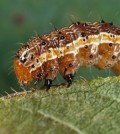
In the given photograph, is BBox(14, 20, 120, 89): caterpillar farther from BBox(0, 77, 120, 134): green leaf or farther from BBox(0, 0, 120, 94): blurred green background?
BBox(0, 0, 120, 94): blurred green background

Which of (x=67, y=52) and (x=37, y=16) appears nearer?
(x=67, y=52)

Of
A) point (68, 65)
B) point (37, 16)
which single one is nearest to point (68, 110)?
point (68, 65)

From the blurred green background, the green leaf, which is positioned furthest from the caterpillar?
the blurred green background

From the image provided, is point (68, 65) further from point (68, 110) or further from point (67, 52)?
point (68, 110)

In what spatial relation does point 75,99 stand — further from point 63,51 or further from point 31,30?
point 31,30

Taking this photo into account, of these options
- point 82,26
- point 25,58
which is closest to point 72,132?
point 25,58

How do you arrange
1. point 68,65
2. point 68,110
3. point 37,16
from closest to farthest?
point 68,110 → point 68,65 → point 37,16
